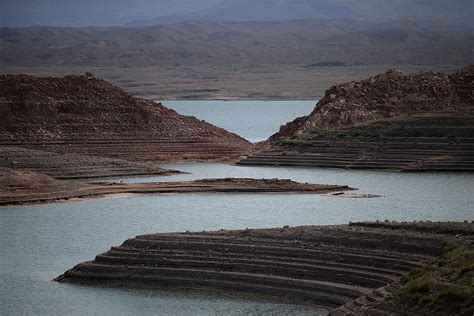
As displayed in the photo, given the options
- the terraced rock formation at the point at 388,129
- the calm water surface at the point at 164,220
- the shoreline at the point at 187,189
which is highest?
the terraced rock formation at the point at 388,129


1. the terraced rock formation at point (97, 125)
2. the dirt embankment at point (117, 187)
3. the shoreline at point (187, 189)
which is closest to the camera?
the dirt embankment at point (117, 187)

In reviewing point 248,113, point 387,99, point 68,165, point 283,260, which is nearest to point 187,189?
point 68,165

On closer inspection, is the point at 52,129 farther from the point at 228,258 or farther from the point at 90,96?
the point at 228,258

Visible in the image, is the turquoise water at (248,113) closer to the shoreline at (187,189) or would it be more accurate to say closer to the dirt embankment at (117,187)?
the shoreline at (187,189)

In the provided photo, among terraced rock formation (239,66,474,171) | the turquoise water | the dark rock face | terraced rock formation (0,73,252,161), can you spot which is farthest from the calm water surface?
the turquoise water

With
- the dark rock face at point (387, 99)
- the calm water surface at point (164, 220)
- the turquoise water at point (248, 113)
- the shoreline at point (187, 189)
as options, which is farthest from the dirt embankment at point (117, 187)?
the turquoise water at point (248, 113)

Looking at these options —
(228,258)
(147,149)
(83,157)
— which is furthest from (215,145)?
(228,258)

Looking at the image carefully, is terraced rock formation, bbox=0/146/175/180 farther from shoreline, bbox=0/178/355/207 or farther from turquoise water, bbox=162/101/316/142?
turquoise water, bbox=162/101/316/142
